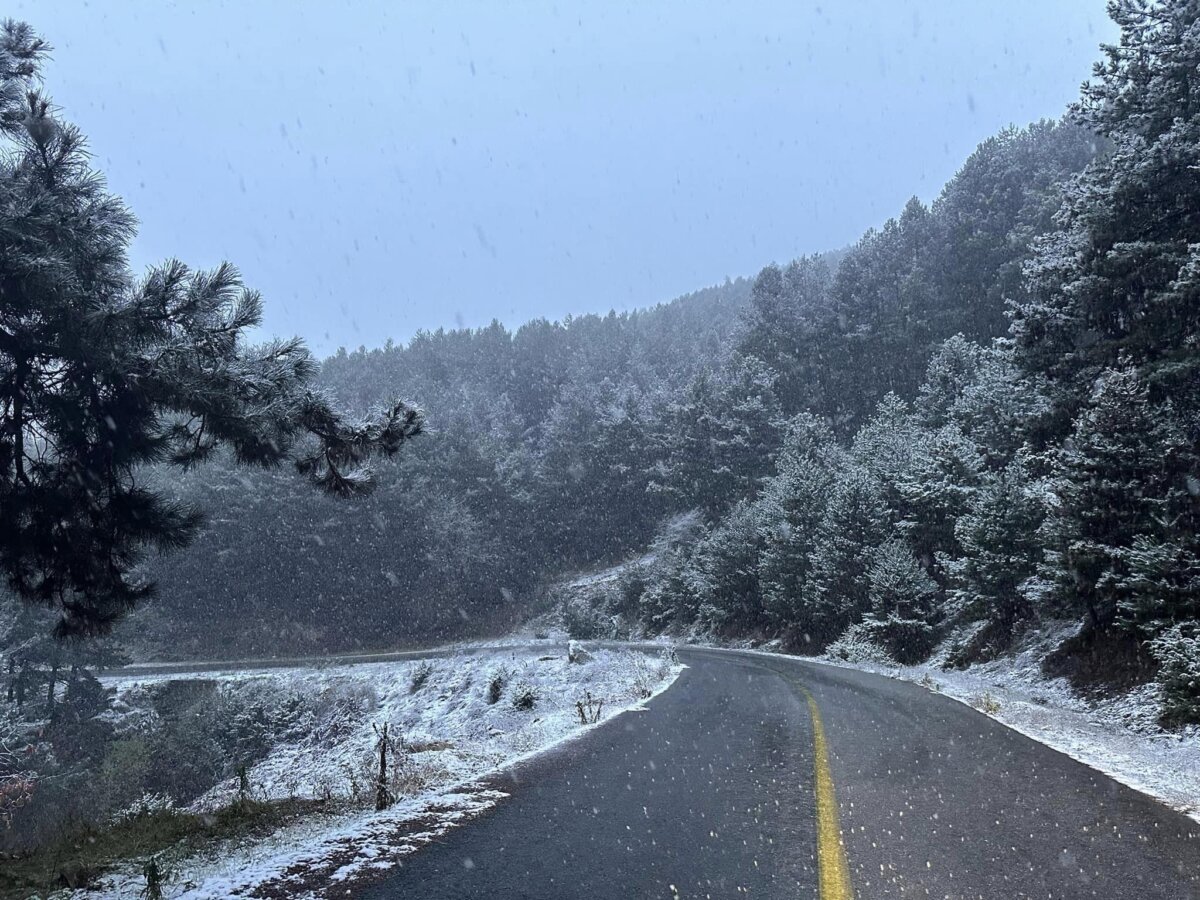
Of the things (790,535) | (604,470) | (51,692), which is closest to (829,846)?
(790,535)

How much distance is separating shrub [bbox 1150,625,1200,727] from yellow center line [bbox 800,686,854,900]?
5.21m

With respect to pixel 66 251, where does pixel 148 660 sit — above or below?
below

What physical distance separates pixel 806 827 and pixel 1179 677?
7.49 m

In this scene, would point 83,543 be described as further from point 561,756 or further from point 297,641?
point 297,641

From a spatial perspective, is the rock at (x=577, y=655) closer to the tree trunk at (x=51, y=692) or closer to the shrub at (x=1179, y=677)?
the shrub at (x=1179, y=677)

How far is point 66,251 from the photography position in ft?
22.2

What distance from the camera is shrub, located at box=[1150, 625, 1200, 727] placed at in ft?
33.1

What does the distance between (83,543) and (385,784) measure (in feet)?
13.4

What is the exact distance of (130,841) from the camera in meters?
6.94

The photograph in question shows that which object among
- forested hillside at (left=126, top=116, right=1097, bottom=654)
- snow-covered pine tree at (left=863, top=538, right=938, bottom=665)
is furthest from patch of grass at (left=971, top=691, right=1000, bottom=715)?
forested hillside at (left=126, top=116, right=1097, bottom=654)

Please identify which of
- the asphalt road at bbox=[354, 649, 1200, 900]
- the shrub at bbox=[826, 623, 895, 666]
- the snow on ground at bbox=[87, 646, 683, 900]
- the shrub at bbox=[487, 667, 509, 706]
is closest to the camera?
the asphalt road at bbox=[354, 649, 1200, 900]

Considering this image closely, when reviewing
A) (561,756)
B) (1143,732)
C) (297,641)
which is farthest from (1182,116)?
(297,641)

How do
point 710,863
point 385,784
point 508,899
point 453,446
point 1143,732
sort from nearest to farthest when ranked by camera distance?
point 508,899, point 710,863, point 385,784, point 1143,732, point 453,446

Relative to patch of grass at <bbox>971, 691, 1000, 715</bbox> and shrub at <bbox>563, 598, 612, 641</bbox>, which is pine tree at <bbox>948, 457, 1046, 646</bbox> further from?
shrub at <bbox>563, 598, 612, 641</bbox>
